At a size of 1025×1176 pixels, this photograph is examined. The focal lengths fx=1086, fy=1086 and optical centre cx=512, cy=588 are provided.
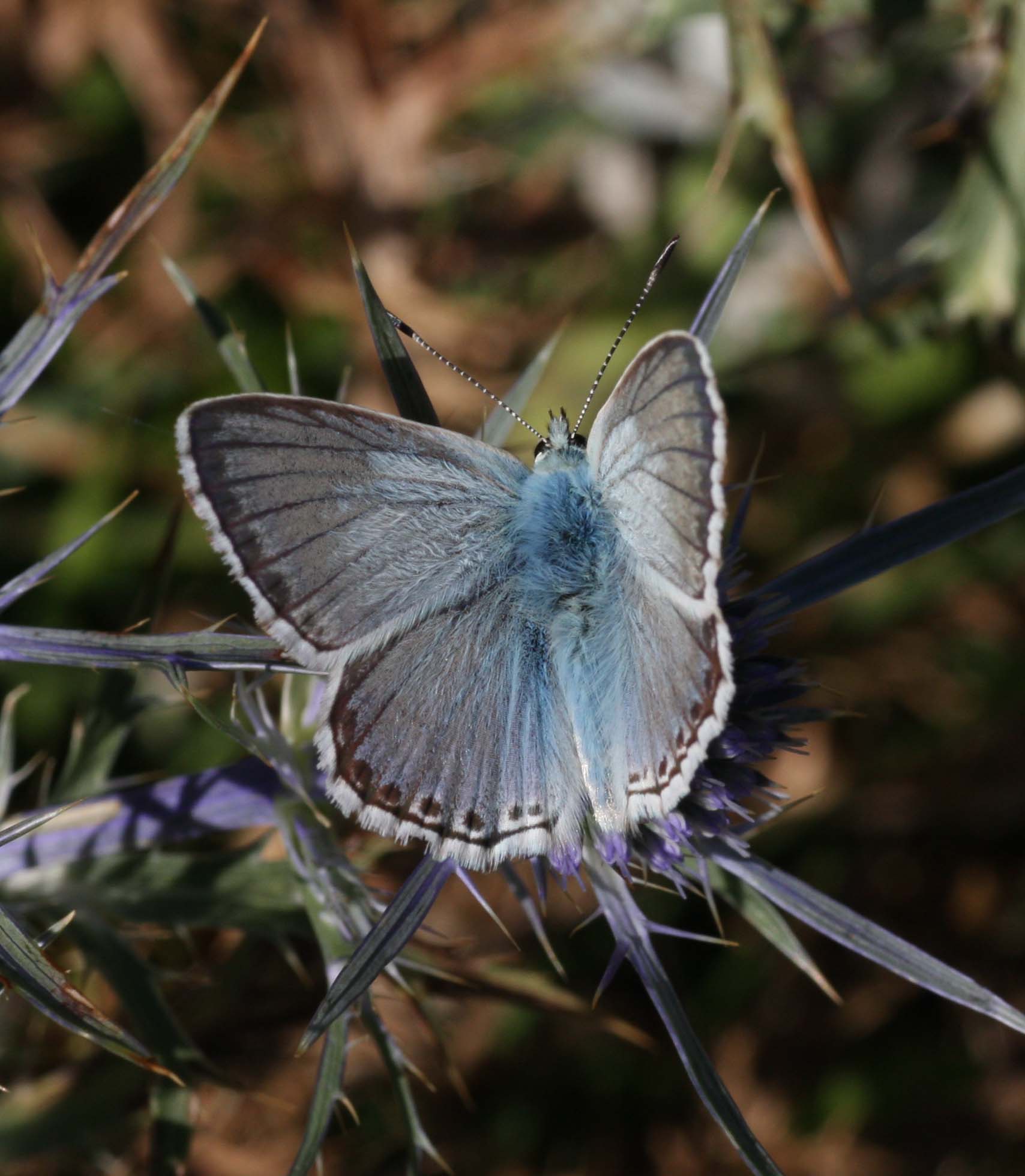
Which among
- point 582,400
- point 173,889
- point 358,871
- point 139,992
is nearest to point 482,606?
point 358,871

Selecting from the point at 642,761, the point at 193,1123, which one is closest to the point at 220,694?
the point at 193,1123

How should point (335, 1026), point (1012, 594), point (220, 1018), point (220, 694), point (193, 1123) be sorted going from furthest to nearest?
1. point (1012, 594)
2. point (220, 694)
3. point (220, 1018)
4. point (193, 1123)
5. point (335, 1026)

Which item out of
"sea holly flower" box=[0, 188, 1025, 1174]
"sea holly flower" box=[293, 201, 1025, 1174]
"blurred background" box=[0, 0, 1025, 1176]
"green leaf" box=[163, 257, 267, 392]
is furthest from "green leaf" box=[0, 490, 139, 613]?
"blurred background" box=[0, 0, 1025, 1176]

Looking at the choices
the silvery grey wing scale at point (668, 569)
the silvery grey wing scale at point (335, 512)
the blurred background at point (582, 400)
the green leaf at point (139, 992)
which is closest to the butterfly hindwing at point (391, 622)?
the silvery grey wing scale at point (335, 512)

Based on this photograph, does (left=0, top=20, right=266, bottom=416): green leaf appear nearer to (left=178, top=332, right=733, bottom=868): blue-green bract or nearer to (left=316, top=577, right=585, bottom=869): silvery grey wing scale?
(left=178, top=332, right=733, bottom=868): blue-green bract

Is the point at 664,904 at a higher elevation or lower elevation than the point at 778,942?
lower

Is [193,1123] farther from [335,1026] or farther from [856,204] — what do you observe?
A: [856,204]

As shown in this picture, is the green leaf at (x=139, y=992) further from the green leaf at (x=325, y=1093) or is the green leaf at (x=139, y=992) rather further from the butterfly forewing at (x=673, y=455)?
the butterfly forewing at (x=673, y=455)
